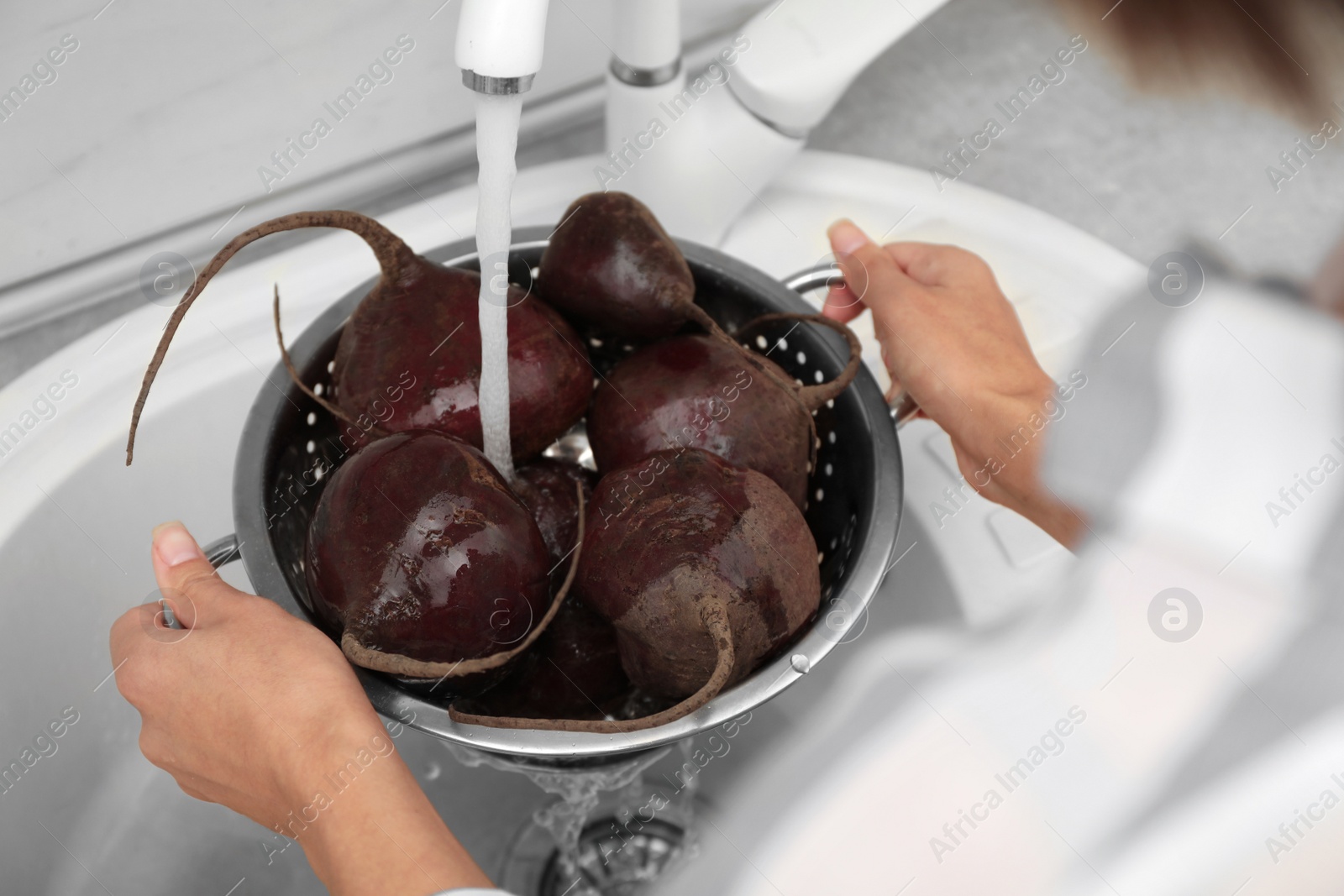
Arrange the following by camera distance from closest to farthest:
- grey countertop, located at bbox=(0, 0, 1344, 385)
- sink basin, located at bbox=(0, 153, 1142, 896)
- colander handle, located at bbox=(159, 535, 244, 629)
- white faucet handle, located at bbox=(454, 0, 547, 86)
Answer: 1. white faucet handle, located at bbox=(454, 0, 547, 86)
2. colander handle, located at bbox=(159, 535, 244, 629)
3. sink basin, located at bbox=(0, 153, 1142, 896)
4. grey countertop, located at bbox=(0, 0, 1344, 385)

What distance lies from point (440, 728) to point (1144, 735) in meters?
0.28

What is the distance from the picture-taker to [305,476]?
0.52 m

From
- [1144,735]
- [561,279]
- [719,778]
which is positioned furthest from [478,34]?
[719,778]

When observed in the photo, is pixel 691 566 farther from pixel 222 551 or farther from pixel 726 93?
pixel 726 93

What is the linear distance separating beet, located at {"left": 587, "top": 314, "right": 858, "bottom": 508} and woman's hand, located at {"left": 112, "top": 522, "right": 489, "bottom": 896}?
182mm

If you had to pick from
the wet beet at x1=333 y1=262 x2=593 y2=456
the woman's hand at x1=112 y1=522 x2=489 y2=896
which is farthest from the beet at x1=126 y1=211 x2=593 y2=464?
the woman's hand at x1=112 y1=522 x2=489 y2=896

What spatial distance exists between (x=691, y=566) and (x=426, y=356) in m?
0.17

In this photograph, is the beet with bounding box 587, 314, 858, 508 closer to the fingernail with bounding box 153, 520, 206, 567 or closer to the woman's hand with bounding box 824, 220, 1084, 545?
the woman's hand with bounding box 824, 220, 1084, 545

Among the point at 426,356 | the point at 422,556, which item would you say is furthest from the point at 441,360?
Answer: the point at 422,556

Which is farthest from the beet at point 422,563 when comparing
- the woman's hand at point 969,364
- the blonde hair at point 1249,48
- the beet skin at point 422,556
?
the blonde hair at point 1249,48

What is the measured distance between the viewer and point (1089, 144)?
833mm

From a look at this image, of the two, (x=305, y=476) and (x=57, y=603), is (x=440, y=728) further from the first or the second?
(x=57, y=603)

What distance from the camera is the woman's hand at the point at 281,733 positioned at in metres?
0.36

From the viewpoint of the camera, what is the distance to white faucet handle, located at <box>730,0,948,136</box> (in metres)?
0.63
